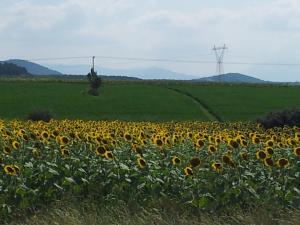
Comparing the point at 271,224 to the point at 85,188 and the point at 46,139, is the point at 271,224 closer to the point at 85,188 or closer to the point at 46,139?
the point at 85,188

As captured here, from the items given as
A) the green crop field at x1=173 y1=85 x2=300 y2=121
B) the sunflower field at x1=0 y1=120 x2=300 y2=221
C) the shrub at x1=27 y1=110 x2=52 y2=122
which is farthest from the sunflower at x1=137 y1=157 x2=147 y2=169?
the green crop field at x1=173 y1=85 x2=300 y2=121

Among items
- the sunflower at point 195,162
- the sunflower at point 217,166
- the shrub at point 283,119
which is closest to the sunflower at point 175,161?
the sunflower at point 195,162

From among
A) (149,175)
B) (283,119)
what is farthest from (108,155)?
(283,119)

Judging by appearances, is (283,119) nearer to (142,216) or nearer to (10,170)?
(142,216)

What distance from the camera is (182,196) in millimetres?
6297

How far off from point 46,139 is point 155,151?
4.42 feet

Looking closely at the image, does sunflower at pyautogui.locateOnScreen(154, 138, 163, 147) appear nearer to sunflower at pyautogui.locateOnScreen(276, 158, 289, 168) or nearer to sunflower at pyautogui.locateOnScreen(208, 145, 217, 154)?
sunflower at pyautogui.locateOnScreen(208, 145, 217, 154)

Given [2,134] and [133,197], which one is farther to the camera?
[2,134]

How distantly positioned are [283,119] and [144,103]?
29.6 metres

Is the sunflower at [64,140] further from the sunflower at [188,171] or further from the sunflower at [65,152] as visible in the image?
the sunflower at [188,171]

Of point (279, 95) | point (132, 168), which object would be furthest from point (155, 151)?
point (279, 95)

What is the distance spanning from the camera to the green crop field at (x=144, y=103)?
43219 mm

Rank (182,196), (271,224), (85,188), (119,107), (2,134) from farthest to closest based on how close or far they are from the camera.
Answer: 1. (119,107)
2. (2,134)
3. (85,188)
4. (182,196)
5. (271,224)

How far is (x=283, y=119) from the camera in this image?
21.5 metres
